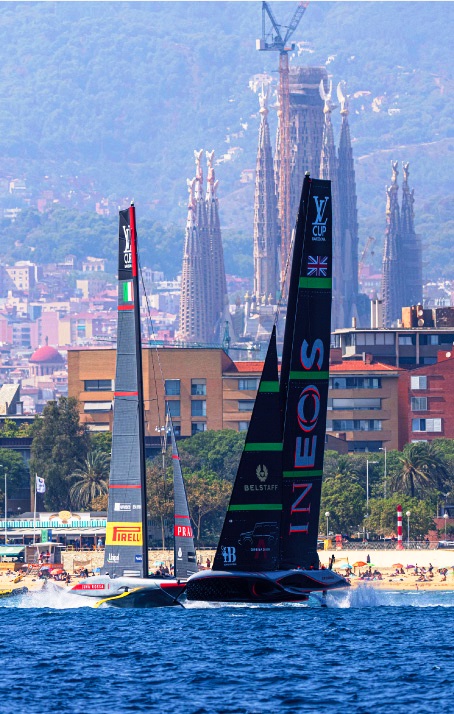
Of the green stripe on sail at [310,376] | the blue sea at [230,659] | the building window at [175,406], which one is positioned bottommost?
the blue sea at [230,659]

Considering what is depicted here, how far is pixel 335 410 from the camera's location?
591ft

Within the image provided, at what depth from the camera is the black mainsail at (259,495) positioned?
206 feet

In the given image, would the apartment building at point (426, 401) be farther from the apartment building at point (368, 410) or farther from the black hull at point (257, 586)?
the black hull at point (257, 586)

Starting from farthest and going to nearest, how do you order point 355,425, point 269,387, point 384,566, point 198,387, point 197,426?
point 197,426, point 198,387, point 355,425, point 384,566, point 269,387

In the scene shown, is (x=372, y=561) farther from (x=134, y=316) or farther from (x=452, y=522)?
(x=134, y=316)

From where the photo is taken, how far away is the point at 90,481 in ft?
471

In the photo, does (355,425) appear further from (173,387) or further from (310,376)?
(310,376)

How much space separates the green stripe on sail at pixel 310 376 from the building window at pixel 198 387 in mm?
114071

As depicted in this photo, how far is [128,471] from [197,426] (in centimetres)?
11397

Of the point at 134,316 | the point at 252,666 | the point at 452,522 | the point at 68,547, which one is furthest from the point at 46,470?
the point at 252,666

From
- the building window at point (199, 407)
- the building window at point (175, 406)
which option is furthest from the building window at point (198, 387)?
the building window at point (175, 406)

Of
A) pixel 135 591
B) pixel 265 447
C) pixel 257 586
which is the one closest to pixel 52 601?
pixel 135 591

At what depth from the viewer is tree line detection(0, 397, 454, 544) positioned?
13500 centimetres

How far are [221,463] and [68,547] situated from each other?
35.5 meters
